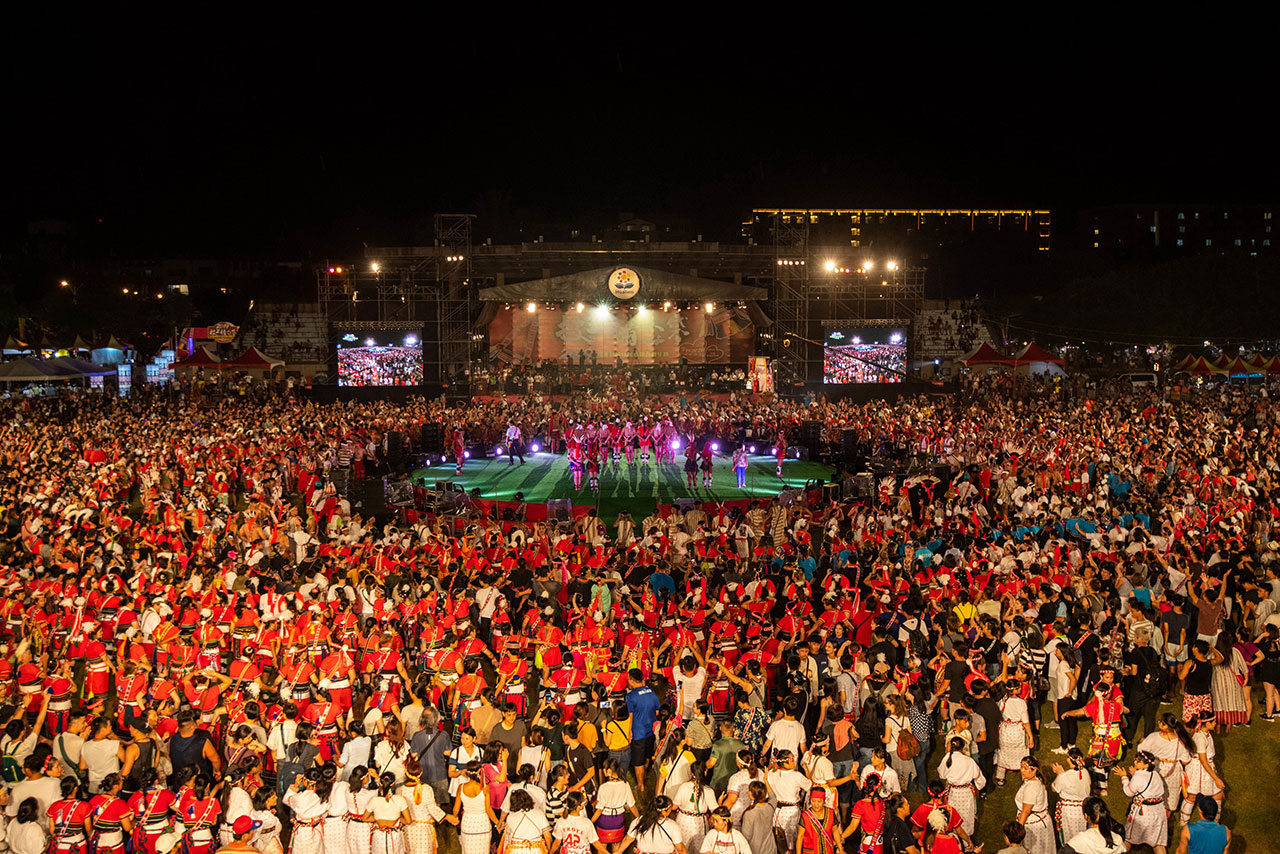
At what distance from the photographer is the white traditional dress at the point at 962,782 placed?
229 inches

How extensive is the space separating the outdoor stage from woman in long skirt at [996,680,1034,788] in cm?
1100

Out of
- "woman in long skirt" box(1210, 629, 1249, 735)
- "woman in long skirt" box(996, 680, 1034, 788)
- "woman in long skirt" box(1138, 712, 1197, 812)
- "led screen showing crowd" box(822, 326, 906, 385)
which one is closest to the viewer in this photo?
"woman in long skirt" box(1138, 712, 1197, 812)

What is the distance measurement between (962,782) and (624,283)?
1220 inches

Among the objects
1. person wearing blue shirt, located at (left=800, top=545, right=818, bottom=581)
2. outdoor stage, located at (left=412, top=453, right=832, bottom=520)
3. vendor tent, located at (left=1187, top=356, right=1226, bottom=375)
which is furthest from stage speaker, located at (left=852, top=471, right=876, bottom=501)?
vendor tent, located at (left=1187, top=356, right=1226, bottom=375)

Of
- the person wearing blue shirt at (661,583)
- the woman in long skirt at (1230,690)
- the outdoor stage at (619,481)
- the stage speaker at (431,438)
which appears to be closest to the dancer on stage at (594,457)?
the outdoor stage at (619,481)

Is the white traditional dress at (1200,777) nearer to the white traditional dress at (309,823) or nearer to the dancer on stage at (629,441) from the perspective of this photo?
the white traditional dress at (309,823)

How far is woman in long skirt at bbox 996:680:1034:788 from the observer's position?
6.82 metres

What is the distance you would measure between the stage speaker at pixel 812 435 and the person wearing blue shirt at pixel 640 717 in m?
18.0

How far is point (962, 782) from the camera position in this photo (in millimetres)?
5855

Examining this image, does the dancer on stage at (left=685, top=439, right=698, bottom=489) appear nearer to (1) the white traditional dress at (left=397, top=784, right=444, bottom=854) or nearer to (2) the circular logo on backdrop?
(1) the white traditional dress at (left=397, top=784, right=444, bottom=854)

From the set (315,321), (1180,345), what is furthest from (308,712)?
(1180,345)

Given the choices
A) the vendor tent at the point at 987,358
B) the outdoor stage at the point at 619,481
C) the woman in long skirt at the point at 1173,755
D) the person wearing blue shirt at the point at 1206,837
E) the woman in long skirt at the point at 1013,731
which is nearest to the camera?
the person wearing blue shirt at the point at 1206,837

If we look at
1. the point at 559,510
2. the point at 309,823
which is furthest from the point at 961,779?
the point at 559,510

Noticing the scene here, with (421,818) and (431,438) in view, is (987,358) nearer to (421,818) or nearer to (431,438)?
(431,438)
